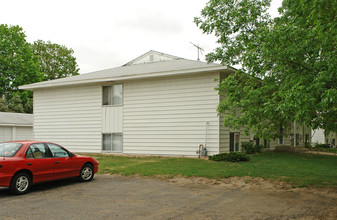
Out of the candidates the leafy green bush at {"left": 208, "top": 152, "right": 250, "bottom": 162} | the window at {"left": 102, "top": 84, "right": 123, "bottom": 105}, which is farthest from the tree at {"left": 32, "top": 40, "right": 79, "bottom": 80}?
the leafy green bush at {"left": 208, "top": 152, "right": 250, "bottom": 162}

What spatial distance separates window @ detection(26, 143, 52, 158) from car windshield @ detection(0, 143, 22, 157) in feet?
1.00

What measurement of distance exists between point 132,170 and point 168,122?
5.88 metres

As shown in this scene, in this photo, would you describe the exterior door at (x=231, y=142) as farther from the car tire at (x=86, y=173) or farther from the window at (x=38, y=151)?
the window at (x=38, y=151)

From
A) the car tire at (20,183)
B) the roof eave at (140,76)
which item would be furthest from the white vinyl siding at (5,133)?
the car tire at (20,183)

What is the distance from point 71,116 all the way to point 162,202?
14.5 m

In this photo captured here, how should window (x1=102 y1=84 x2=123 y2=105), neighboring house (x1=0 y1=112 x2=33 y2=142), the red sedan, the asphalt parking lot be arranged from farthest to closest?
neighboring house (x1=0 y1=112 x2=33 y2=142) → window (x1=102 y1=84 x2=123 y2=105) → the red sedan → the asphalt parking lot

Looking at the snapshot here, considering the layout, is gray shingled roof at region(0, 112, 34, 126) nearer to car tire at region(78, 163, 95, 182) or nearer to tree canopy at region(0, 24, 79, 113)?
tree canopy at region(0, 24, 79, 113)

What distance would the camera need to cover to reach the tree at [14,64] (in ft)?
132

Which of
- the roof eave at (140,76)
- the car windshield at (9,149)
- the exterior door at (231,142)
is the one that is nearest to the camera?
the car windshield at (9,149)

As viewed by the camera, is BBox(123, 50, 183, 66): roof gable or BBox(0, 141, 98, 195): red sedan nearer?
BBox(0, 141, 98, 195): red sedan

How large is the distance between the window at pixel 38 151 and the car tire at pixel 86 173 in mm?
1334

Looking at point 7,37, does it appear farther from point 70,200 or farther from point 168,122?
point 70,200

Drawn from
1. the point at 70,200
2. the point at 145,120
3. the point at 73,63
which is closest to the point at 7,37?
the point at 73,63

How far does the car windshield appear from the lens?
794 cm
